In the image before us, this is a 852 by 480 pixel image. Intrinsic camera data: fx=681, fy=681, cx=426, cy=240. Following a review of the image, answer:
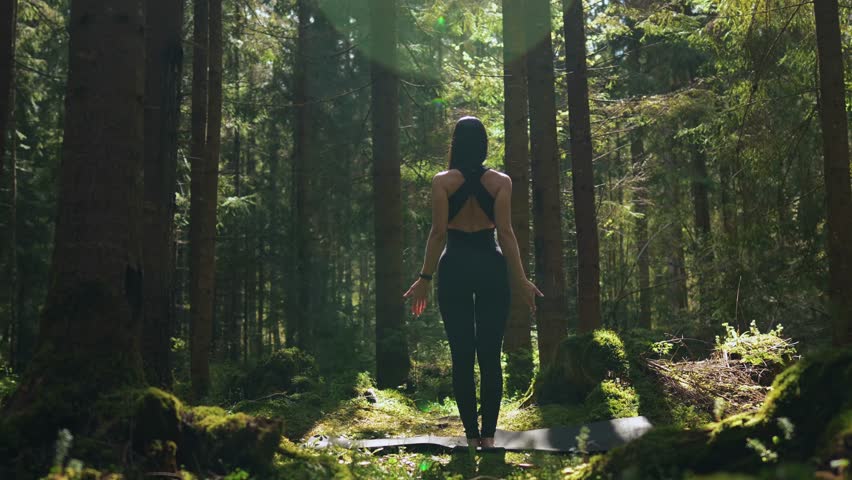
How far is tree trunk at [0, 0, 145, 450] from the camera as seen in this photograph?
381 cm

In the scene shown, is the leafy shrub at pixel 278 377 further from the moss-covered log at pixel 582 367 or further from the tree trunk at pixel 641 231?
the tree trunk at pixel 641 231

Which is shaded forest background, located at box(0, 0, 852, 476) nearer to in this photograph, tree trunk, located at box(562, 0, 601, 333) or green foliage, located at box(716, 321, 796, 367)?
tree trunk, located at box(562, 0, 601, 333)

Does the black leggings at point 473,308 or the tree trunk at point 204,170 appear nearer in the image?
the black leggings at point 473,308

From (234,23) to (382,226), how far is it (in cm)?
701

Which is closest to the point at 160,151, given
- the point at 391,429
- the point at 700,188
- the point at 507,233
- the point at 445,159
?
the point at 507,233

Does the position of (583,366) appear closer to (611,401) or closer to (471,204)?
(611,401)

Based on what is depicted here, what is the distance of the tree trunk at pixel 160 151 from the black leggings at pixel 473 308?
3184 mm

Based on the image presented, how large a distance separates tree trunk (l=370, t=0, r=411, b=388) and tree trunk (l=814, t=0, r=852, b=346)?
7216 mm

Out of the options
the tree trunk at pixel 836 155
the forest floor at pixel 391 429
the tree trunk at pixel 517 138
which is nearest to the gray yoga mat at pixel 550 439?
the forest floor at pixel 391 429

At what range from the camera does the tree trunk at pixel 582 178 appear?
378 inches

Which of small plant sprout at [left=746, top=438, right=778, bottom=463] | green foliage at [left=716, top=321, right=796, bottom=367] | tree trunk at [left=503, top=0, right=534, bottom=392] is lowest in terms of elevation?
small plant sprout at [left=746, top=438, right=778, bottom=463]

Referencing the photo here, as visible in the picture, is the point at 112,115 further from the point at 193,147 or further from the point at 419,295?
the point at 193,147

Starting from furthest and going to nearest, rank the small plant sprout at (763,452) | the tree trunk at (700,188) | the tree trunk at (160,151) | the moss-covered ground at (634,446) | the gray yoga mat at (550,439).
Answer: the tree trunk at (700,188), the tree trunk at (160,151), the gray yoga mat at (550,439), the moss-covered ground at (634,446), the small plant sprout at (763,452)

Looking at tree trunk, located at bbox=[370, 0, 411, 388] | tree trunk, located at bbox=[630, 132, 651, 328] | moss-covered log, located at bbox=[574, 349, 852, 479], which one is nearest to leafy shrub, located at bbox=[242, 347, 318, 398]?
tree trunk, located at bbox=[370, 0, 411, 388]
